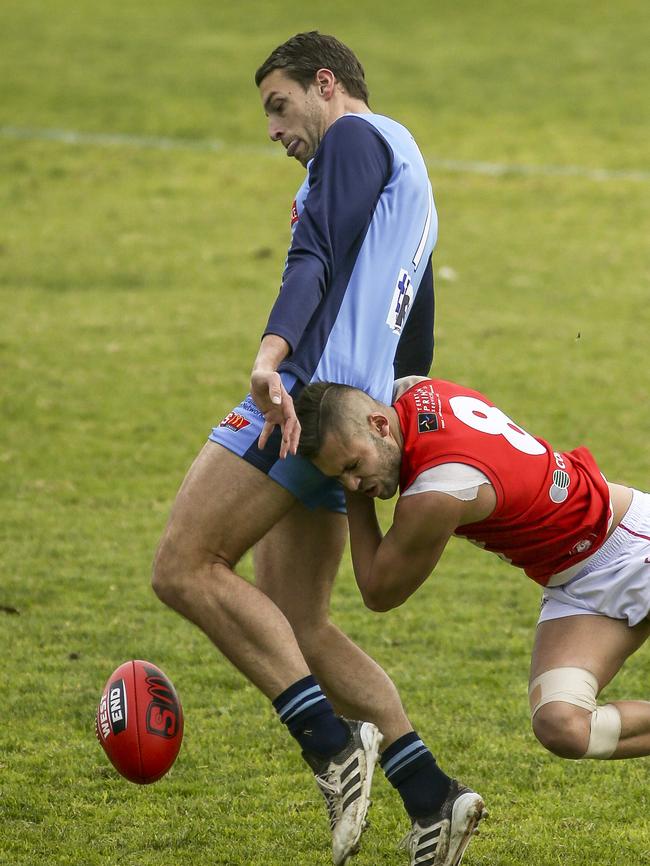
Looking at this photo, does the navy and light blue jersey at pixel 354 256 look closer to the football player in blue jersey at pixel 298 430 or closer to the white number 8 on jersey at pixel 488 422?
the football player in blue jersey at pixel 298 430

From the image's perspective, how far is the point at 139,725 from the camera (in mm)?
4750

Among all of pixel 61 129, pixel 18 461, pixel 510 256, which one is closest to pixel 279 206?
pixel 510 256

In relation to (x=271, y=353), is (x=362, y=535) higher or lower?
lower

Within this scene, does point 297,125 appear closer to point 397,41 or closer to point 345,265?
point 345,265

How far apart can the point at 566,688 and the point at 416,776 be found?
57 centimetres

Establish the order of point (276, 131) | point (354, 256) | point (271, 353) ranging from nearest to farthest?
point (271, 353) < point (354, 256) < point (276, 131)

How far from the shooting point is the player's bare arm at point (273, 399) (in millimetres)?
4023

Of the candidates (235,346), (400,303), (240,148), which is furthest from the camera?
(240,148)

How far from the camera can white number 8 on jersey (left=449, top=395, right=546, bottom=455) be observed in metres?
4.39

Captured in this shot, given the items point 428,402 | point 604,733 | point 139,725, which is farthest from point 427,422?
point 139,725

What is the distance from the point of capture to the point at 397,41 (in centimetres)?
2970

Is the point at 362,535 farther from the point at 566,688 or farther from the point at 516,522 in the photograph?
the point at 566,688

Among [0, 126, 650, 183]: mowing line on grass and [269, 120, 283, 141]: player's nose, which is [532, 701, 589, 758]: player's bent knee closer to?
[269, 120, 283, 141]: player's nose

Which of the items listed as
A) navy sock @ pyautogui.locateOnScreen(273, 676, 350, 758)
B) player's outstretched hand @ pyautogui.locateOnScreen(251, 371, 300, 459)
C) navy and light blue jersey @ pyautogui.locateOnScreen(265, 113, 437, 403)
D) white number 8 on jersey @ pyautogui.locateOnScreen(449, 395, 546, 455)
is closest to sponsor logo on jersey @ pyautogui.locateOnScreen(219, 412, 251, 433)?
→ navy and light blue jersey @ pyautogui.locateOnScreen(265, 113, 437, 403)
